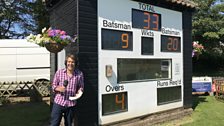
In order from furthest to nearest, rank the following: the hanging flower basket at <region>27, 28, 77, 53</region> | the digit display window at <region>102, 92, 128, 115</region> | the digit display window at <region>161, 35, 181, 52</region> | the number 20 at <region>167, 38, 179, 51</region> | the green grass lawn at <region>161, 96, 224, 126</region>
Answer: the number 20 at <region>167, 38, 179, 51</region> → the digit display window at <region>161, 35, 181, 52</region> → the green grass lawn at <region>161, 96, 224, 126</region> → the digit display window at <region>102, 92, 128, 115</region> → the hanging flower basket at <region>27, 28, 77, 53</region>

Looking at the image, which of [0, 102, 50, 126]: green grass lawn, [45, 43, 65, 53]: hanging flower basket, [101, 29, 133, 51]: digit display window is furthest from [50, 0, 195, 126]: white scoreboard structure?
[0, 102, 50, 126]: green grass lawn

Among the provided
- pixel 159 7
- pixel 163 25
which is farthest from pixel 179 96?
pixel 159 7

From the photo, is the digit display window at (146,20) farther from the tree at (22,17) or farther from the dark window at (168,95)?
the tree at (22,17)

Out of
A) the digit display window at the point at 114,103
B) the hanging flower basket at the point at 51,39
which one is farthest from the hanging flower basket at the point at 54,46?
the digit display window at the point at 114,103

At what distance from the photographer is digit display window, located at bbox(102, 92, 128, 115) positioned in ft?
19.2

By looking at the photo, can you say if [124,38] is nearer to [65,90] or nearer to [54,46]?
[54,46]

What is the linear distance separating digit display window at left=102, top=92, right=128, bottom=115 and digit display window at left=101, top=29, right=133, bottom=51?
3.96 ft

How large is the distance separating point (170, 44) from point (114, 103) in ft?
9.68

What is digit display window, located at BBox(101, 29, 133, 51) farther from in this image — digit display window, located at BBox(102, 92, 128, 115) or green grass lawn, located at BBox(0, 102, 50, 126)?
green grass lawn, located at BBox(0, 102, 50, 126)

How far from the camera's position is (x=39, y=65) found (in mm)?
12406

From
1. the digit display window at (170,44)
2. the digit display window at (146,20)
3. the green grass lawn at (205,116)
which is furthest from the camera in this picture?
the digit display window at (170,44)

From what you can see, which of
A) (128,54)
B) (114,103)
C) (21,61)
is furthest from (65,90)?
(21,61)

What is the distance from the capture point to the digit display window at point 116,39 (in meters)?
5.91

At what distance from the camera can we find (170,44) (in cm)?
773
